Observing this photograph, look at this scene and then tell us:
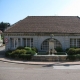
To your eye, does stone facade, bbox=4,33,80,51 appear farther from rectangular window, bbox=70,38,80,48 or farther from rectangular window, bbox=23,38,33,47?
rectangular window, bbox=70,38,80,48

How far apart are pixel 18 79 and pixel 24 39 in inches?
731

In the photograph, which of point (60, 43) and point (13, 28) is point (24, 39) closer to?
point (13, 28)

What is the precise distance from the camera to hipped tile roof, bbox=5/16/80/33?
29.9 metres

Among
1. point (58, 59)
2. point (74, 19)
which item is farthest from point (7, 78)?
point (74, 19)

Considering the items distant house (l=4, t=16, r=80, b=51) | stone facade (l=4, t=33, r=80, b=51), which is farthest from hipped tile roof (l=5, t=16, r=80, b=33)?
stone facade (l=4, t=33, r=80, b=51)

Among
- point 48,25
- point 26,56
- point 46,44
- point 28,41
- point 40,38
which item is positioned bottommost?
point 26,56

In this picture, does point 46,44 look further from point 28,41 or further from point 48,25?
point 48,25

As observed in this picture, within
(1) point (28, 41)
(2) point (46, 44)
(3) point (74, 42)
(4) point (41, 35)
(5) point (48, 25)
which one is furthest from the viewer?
(5) point (48, 25)

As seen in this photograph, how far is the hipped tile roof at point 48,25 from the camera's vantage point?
2986cm

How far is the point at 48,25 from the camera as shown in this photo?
104ft

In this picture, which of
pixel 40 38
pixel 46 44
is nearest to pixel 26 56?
pixel 40 38

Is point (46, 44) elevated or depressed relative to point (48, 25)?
depressed

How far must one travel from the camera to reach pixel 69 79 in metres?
12.0

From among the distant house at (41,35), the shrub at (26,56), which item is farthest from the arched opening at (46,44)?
the shrub at (26,56)
